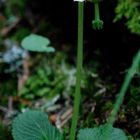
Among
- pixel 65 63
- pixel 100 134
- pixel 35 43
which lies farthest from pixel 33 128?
pixel 65 63

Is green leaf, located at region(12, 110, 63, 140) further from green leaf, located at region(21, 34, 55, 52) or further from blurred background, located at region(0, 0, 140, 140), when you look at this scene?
green leaf, located at region(21, 34, 55, 52)

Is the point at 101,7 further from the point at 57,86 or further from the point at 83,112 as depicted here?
the point at 83,112

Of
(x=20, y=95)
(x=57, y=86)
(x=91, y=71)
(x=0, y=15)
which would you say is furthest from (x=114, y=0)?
(x=0, y=15)

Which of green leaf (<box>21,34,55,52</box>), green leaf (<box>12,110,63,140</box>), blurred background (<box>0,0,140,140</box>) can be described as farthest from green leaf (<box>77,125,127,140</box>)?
green leaf (<box>21,34,55,52</box>)

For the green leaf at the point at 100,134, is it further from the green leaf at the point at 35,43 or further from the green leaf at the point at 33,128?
the green leaf at the point at 35,43

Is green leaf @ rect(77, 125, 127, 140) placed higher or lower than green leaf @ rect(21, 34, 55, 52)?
lower

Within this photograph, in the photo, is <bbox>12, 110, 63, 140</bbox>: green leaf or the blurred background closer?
<bbox>12, 110, 63, 140</bbox>: green leaf
